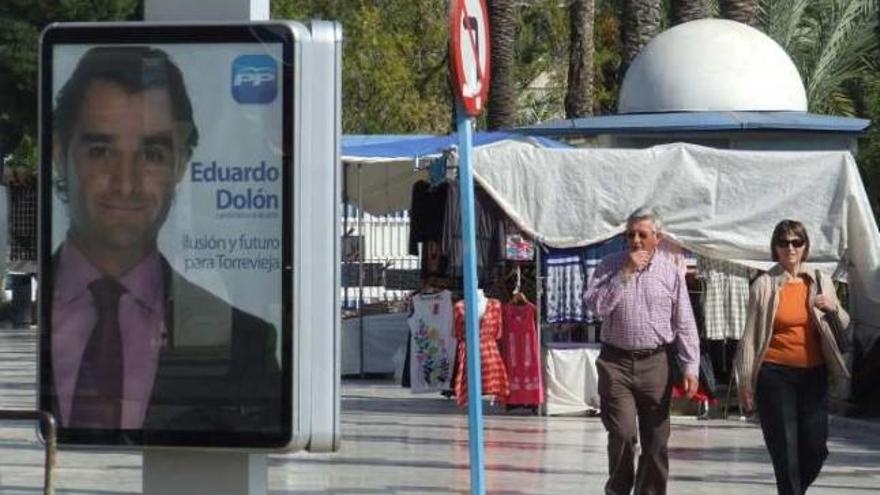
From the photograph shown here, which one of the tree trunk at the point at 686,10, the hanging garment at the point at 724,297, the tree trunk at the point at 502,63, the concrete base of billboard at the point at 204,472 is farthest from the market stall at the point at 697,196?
the concrete base of billboard at the point at 204,472

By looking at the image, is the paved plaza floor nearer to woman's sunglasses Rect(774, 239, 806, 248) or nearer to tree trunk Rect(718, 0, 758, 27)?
woman's sunglasses Rect(774, 239, 806, 248)

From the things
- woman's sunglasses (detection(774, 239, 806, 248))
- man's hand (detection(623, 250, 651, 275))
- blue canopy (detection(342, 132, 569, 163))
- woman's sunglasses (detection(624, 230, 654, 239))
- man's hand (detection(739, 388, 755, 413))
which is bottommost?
man's hand (detection(739, 388, 755, 413))

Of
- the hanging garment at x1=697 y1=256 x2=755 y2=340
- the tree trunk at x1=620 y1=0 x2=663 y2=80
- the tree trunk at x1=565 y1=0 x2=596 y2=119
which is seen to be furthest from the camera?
the tree trunk at x1=565 y1=0 x2=596 y2=119

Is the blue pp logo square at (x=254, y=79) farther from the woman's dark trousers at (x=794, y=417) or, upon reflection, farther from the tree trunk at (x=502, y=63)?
the tree trunk at (x=502, y=63)

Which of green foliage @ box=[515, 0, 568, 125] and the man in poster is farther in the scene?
green foliage @ box=[515, 0, 568, 125]

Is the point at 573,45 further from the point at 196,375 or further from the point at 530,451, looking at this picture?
the point at 196,375

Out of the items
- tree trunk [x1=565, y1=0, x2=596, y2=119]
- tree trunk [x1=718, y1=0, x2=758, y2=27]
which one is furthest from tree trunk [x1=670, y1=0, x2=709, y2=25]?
tree trunk [x1=565, y1=0, x2=596, y2=119]

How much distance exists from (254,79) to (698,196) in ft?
37.4

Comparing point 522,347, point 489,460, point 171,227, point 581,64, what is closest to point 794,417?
point 489,460

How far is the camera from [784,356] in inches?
403

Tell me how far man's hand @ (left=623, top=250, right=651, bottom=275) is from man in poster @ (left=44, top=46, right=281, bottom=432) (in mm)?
4738

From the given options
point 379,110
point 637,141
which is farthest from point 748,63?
point 379,110

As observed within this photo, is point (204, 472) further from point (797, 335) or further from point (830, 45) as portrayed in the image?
point (830, 45)

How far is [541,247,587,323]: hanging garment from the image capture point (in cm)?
1741
